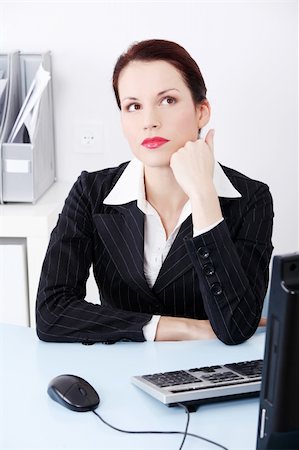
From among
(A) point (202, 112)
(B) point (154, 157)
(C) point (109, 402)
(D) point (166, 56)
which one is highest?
(D) point (166, 56)

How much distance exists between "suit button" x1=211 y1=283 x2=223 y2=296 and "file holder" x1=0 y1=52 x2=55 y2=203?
1098 millimetres

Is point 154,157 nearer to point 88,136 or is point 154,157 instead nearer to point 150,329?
point 150,329

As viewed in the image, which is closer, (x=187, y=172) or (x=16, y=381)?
(x=16, y=381)

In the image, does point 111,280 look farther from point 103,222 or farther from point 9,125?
point 9,125

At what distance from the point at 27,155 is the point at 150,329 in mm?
1111

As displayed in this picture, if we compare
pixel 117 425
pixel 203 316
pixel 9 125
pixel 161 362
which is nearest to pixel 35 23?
pixel 9 125

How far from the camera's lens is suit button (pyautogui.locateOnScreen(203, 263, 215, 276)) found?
164 cm

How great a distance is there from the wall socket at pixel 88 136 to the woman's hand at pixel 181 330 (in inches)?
50.0

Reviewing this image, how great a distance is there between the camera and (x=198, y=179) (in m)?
1.75

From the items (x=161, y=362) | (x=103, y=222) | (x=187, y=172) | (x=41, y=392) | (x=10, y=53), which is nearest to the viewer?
(x=41, y=392)

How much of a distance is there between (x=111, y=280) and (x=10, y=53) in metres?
1.05

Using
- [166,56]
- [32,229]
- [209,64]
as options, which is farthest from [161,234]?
[209,64]

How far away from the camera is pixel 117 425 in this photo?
1.24 metres

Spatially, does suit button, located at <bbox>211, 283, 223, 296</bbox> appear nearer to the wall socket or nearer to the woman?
the woman
